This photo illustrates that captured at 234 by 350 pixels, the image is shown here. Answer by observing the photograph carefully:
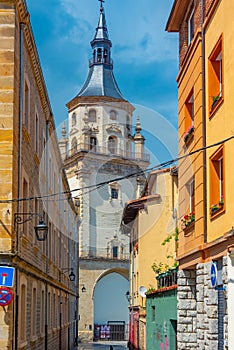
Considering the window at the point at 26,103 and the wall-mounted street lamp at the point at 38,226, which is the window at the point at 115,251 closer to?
the window at the point at 26,103

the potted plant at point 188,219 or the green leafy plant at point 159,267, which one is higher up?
the potted plant at point 188,219

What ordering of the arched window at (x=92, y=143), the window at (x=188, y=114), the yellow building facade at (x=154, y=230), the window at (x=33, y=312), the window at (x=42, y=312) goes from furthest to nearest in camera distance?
1. the arched window at (x=92, y=143)
2. the yellow building facade at (x=154, y=230)
3. the window at (x=42, y=312)
4. the window at (x=33, y=312)
5. the window at (x=188, y=114)

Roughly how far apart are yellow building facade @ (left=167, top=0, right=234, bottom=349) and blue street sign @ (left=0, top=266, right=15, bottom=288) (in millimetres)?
3911

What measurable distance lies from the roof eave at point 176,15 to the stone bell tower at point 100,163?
4637 centimetres

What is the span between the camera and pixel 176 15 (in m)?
18.8

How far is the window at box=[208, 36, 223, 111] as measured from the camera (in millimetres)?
14164

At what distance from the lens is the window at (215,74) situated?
14164mm

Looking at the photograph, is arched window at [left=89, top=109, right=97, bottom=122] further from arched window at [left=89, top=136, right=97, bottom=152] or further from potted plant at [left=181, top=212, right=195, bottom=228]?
potted plant at [left=181, top=212, right=195, bottom=228]

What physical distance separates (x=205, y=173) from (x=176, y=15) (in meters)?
5.85

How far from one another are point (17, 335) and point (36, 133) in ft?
23.2

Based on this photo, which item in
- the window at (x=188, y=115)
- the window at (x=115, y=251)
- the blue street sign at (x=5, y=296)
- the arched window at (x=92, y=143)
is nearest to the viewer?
the blue street sign at (x=5, y=296)

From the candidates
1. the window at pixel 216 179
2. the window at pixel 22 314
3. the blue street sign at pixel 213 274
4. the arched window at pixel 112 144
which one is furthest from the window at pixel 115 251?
the blue street sign at pixel 213 274

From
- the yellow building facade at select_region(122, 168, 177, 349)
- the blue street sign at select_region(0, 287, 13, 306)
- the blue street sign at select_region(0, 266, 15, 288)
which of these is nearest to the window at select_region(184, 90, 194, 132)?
the blue street sign at select_region(0, 266, 15, 288)

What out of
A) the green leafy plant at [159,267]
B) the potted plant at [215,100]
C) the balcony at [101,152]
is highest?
the balcony at [101,152]
